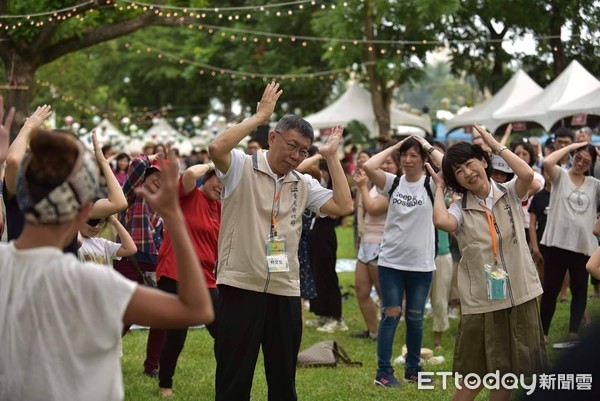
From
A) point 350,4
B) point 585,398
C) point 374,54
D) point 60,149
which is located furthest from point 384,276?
point 374,54

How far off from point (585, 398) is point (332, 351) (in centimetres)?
717

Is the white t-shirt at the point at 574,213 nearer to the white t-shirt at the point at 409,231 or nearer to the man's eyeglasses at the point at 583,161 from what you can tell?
the man's eyeglasses at the point at 583,161

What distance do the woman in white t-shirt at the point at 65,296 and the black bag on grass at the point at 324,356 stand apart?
612 cm

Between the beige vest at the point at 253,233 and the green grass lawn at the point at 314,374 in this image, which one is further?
the green grass lawn at the point at 314,374

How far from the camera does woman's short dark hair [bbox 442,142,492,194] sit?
6.17 m

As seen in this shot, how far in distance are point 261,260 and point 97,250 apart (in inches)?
73.2

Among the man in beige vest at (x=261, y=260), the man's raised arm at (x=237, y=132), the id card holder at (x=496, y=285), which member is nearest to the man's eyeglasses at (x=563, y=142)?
the id card holder at (x=496, y=285)

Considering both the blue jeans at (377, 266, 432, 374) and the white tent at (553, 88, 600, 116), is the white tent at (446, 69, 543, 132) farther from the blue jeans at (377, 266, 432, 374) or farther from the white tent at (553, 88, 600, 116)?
the blue jeans at (377, 266, 432, 374)

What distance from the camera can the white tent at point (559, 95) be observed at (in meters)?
17.2

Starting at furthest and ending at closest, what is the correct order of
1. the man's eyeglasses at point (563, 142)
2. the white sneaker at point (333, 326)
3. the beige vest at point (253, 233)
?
the white sneaker at point (333, 326) < the man's eyeglasses at point (563, 142) < the beige vest at point (253, 233)

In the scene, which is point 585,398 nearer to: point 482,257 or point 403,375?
point 482,257

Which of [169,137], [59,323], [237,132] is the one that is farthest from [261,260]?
[169,137]

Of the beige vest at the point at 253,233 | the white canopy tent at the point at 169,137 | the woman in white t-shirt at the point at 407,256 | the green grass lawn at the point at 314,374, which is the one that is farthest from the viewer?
the white canopy tent at the point at 169,137

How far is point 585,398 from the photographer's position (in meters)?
2.31
